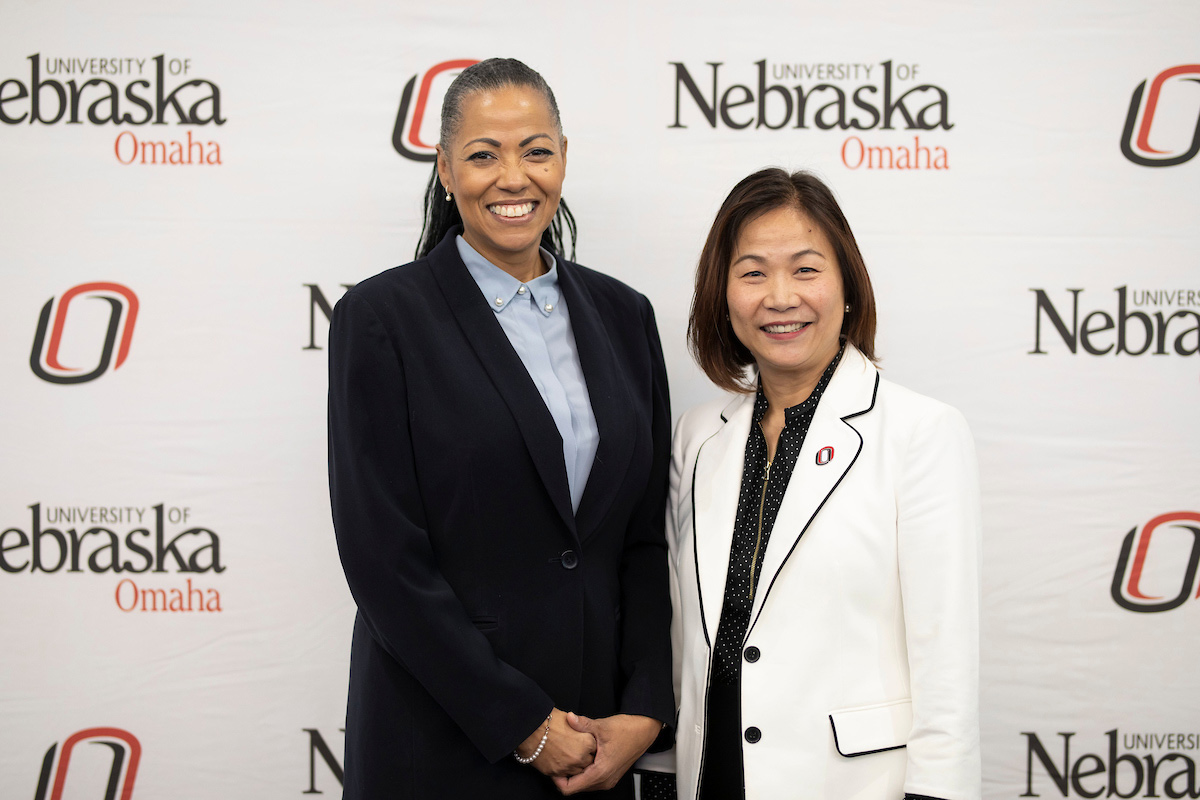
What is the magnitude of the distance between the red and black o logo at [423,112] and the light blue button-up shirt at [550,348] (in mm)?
767

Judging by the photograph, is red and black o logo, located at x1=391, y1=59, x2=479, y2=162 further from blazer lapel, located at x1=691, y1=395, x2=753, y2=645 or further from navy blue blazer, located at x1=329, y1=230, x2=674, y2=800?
blazer lapel, located at x1=691, y1=395, x2=753, y2=645

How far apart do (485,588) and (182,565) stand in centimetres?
123

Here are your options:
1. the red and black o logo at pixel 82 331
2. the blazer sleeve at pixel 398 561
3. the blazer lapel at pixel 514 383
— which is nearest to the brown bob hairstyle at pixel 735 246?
the blazer lapel at pixel 514 383

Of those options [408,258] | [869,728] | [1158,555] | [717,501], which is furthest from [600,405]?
[1158,555]

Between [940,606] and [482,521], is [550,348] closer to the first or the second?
[482,521]

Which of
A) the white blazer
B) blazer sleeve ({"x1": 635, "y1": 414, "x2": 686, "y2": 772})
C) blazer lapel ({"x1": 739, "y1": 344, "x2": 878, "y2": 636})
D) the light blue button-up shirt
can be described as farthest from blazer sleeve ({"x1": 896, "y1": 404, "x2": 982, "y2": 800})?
the light blue button-up shirt

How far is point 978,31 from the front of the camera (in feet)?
7.47

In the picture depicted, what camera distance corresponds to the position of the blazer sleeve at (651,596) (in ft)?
5.23

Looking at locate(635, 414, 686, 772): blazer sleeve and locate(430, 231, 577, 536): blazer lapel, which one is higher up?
Result: locate(430, 231, 577, 536): blazer lapel

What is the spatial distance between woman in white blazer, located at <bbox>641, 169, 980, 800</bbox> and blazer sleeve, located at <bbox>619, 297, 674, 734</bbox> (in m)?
0.05

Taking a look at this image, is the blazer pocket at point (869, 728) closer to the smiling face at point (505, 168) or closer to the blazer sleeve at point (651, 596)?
the blazer sleeve at point (651, 596)

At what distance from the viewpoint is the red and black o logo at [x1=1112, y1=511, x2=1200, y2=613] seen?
2.32m

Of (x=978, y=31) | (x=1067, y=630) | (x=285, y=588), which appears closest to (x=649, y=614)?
(x=285, y=588)

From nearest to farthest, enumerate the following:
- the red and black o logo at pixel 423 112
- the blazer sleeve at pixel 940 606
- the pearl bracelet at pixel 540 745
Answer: the blazer sleeve at pixel 940 606, the pearl bracelet at pixel 540 745, the red and black o logo at pixel 423 112
